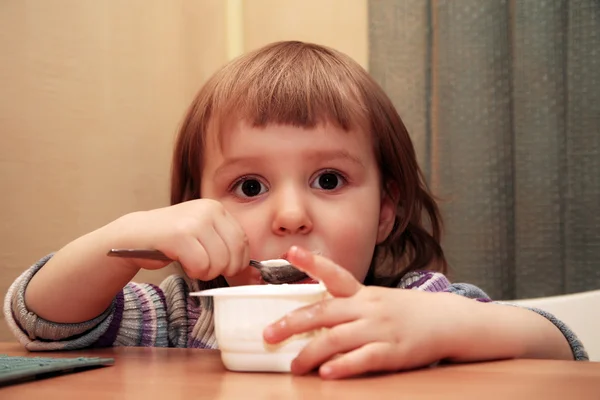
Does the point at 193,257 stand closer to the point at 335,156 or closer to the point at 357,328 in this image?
the point at 357,328

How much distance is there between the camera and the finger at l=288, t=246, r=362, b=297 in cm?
62

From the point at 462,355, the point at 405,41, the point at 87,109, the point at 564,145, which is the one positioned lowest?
the point at 462,355

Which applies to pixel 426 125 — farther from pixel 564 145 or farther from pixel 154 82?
pixel 154 82

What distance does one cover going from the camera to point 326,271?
2.08 feet

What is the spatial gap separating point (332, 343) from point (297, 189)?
1.75 ft

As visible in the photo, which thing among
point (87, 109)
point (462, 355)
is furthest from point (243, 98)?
point (87, 109)

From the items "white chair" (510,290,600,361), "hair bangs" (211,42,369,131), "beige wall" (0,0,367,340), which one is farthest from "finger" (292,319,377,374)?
"beige wall" (0,0,367,340)

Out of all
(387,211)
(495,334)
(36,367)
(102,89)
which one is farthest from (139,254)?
(102,89)

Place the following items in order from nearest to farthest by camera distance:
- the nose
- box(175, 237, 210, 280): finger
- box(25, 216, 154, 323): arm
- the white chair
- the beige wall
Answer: box(175, 237, 210, 280): finger < box(25, 216, 154, 323): arm < the nose < the white chair < the beige wall

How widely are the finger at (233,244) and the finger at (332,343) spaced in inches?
9.7

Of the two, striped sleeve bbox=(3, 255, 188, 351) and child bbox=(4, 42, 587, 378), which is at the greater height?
child bbox=(4, 42, 587, 378)

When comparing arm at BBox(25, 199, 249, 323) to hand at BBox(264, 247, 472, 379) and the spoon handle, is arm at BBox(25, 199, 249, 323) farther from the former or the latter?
hand at BBox(264, 247, 472, 379)

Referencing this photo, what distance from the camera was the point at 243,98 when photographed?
1203mm

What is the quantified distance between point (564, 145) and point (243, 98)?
1055mm
